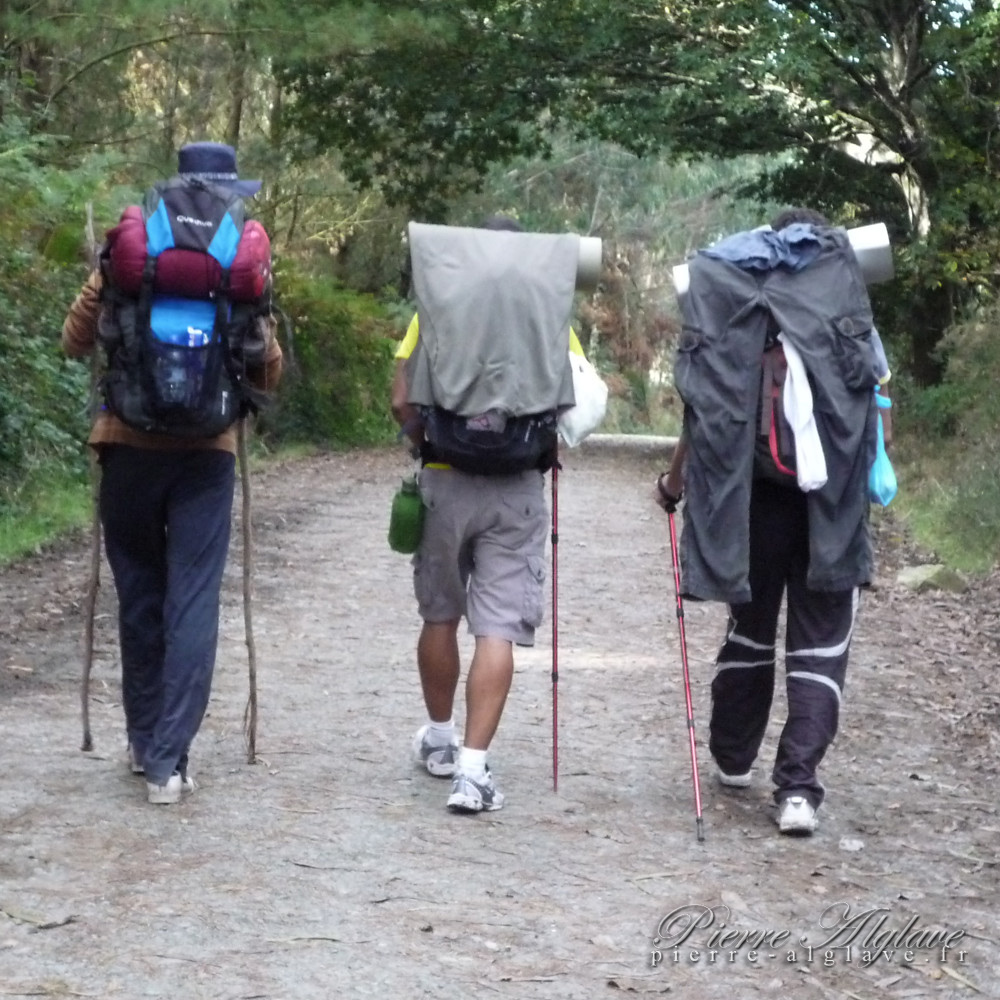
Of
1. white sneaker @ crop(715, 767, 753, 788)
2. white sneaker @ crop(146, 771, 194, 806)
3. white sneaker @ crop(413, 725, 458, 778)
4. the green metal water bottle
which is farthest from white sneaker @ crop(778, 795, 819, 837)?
white sneaker @ crop(146, 771, 194, 806)

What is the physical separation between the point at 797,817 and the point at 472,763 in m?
1.09

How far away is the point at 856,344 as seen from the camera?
554 cm

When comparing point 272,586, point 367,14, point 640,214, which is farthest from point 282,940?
point 640,214

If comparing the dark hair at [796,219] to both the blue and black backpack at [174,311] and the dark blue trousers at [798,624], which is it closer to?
the dark blue trousers at [798,624]

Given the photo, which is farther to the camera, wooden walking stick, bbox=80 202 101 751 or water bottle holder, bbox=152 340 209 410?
wooden walking stick, bbox=80 202 101 751

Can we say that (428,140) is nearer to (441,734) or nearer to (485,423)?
(441,734)

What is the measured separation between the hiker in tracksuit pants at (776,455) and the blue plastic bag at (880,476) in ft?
0.18

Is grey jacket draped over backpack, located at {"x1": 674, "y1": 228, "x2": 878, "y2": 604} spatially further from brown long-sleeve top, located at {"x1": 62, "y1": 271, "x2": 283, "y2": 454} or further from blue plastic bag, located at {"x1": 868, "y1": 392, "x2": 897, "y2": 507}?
brown long-sleeve top, located at {"x1": 62, "y1": 271, "x2": 283, "y2": 454}

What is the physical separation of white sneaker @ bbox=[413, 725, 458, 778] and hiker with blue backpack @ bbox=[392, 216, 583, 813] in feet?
0.90

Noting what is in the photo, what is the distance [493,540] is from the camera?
19.1 ft

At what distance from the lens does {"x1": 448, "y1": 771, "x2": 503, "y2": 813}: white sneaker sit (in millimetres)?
5684

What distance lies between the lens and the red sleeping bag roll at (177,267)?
5.28m

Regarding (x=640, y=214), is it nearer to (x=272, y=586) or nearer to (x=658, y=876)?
(x=272, y=586)

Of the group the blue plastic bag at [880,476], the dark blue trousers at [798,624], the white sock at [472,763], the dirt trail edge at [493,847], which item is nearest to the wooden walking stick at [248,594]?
the dirt trail edge at [493,847]
